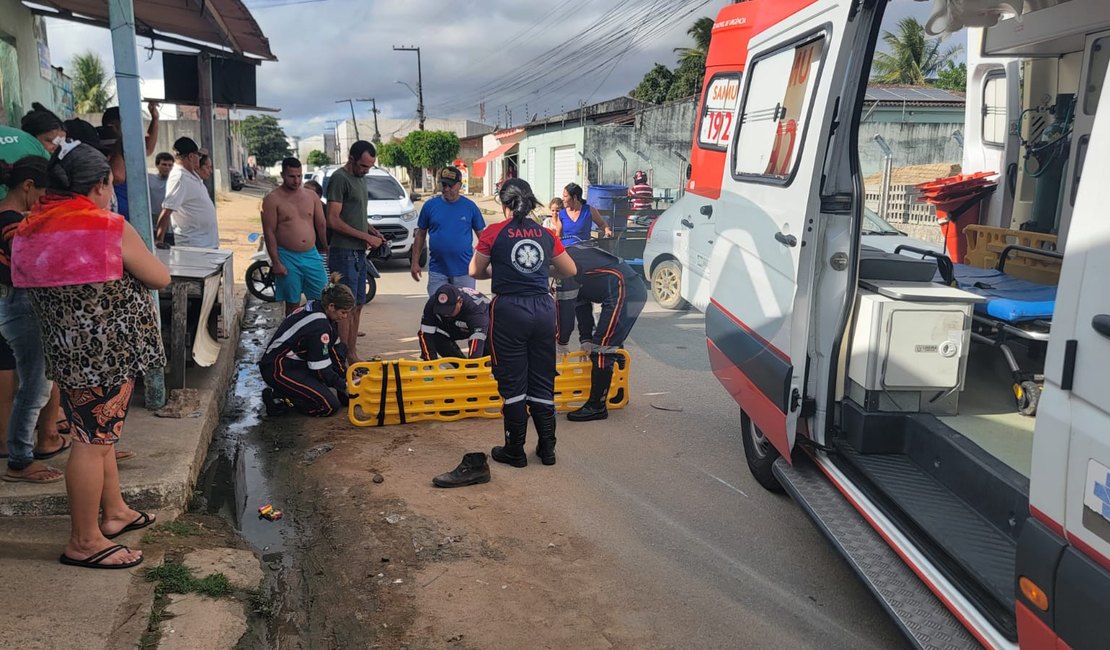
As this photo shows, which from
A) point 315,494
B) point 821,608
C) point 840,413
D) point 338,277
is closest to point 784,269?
point 840,413

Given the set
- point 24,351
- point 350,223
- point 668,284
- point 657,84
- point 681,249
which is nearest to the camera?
point 24,351

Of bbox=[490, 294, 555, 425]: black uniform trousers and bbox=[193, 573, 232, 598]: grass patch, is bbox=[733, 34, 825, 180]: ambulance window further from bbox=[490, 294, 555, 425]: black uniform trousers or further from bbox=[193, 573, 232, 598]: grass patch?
bbox=[193, 573, 232, 598]: grass patch

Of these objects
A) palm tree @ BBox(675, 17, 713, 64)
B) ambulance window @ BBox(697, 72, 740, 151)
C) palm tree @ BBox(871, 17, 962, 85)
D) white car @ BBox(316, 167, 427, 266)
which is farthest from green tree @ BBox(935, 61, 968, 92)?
ambulance window @ BBox(697, 72, 740, 151)

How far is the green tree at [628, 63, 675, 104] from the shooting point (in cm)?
4500

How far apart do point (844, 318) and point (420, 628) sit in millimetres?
2201

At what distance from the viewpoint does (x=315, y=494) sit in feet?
15.3

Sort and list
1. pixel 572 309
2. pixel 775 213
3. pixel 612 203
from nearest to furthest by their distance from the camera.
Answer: pixel 775 213 → pixel 572 309 → pixel 612 203

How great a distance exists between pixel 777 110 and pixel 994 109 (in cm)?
276

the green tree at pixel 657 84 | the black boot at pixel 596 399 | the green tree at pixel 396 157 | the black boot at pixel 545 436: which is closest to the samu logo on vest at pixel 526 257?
the black boot at pixel 545 436

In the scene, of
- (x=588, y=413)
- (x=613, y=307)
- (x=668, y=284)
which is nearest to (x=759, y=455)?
(x=588, y=413)

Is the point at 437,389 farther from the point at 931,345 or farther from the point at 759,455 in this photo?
the point at 931,345

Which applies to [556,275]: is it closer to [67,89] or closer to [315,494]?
[315,494]

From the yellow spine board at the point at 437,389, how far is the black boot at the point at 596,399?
0.42 ft

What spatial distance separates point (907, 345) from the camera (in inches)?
140
